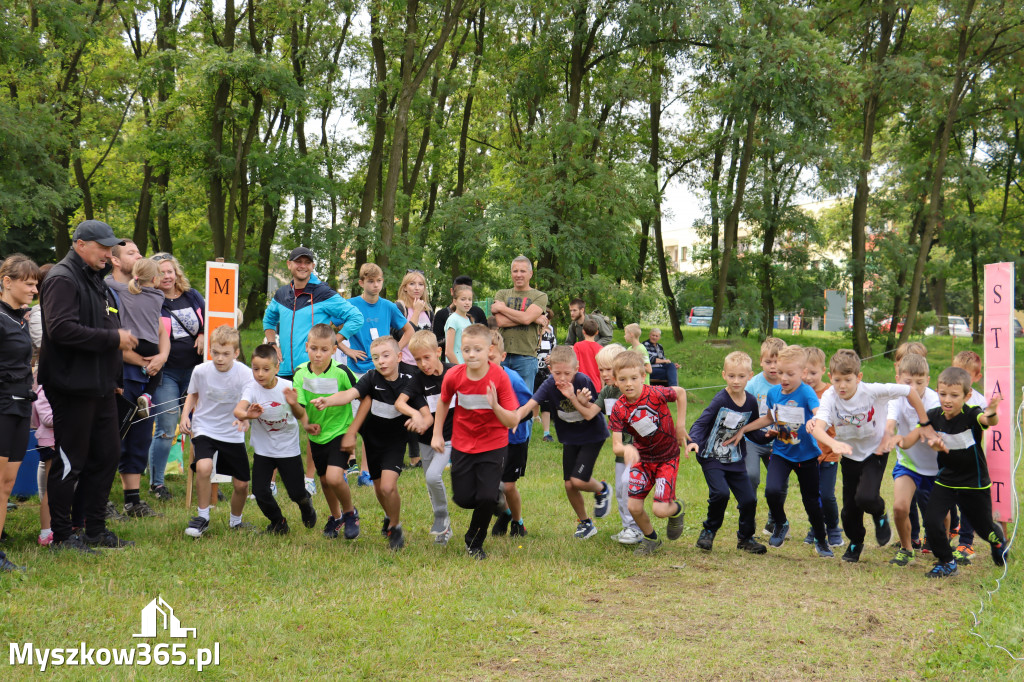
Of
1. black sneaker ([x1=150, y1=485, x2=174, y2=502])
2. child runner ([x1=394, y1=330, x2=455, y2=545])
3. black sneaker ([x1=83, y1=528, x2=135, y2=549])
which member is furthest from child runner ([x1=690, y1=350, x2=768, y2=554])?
black sneaker ([x1=150, y1=485, x2=174, y2=502])

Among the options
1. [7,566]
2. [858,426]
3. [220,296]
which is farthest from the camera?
[220,296]

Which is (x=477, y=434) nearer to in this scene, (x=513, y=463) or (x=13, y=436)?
(x=513, y=463)

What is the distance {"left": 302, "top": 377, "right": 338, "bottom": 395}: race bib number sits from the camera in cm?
700

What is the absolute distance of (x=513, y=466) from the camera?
23.8ft

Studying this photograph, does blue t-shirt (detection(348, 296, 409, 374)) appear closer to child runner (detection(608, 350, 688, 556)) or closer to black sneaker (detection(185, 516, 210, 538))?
black sneaker (detection(185, 516, 210, 538))

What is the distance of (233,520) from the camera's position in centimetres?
719

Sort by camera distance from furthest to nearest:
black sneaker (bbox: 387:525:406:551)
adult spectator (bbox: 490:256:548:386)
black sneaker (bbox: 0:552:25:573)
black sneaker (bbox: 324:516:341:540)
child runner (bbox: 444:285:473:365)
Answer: adult spectator (bbox: 490:256:548:386) → child runner (bbox: 444:285:473:365) → black sneaker (bbox: 324:516:341:540) → black sneaker (bbox: 387:525:406:551) → black sneaker (bbox: 0:552:25:573)

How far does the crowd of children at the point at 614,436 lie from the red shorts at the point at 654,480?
0.04 feet

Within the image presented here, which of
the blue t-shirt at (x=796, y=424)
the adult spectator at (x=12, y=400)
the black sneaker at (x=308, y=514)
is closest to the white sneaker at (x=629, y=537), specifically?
the blue t-shirt at (x=796, y=424)

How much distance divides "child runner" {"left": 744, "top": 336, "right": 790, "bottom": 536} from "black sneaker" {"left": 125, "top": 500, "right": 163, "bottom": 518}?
5279mm

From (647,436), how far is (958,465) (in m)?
2.29

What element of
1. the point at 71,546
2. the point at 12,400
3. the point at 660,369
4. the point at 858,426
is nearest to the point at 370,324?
the point at 71,546

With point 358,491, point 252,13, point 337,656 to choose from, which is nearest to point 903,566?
point 337,656

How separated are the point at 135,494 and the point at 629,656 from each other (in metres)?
5.11
